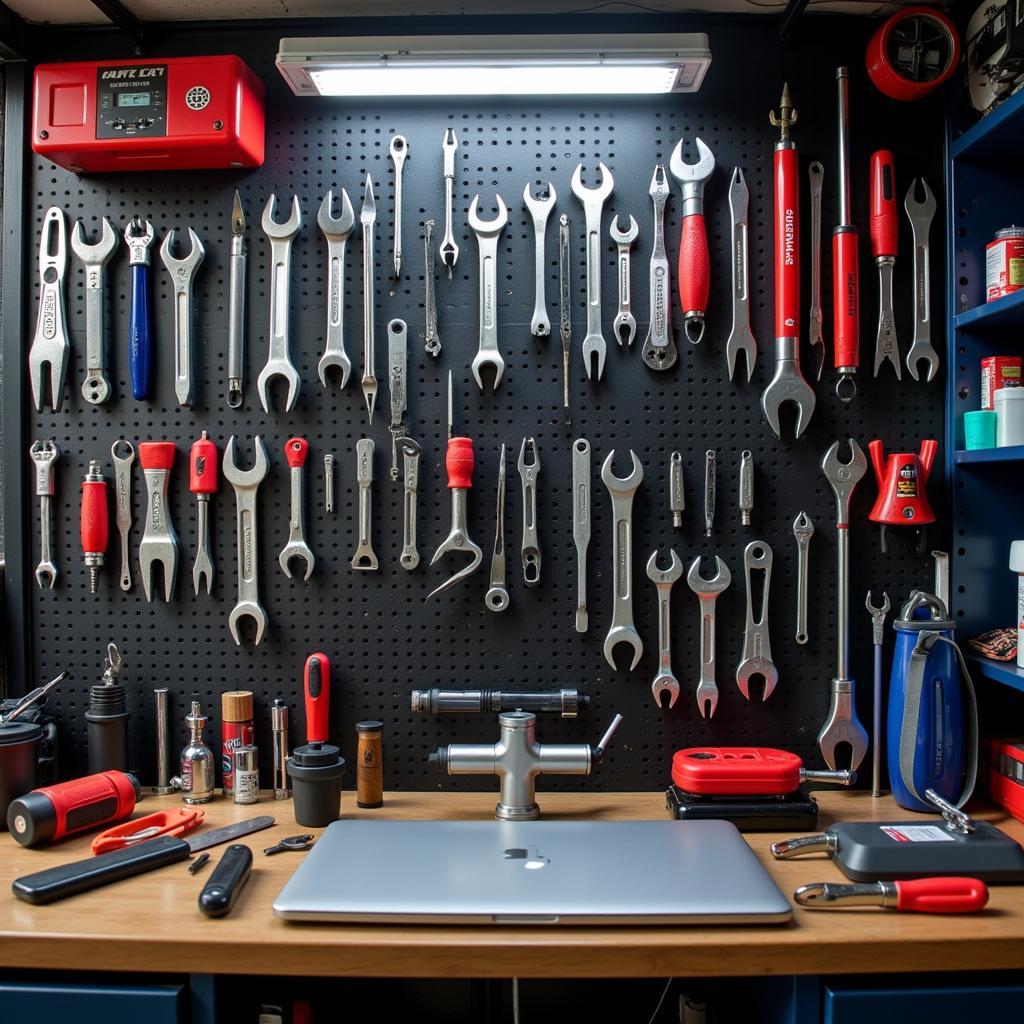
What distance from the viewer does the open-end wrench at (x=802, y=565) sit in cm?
152

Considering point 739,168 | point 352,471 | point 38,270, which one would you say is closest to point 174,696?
point 352,471

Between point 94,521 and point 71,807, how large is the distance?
51 cm

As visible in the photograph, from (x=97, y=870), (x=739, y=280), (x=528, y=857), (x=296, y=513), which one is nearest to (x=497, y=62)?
(x=739, y=280)

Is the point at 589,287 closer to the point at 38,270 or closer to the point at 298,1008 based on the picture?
the point at 38,270

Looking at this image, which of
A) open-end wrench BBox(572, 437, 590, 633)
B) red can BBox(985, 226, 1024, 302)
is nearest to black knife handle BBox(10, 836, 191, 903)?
open-end wrench BBox(572, 437, 590, 633)

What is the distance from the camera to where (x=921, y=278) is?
1.52m

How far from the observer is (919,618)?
1459mm

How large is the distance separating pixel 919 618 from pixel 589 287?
2.77 feet

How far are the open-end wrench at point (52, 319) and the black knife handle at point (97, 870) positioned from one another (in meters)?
0.85

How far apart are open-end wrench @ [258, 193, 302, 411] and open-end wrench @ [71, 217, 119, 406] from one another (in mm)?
302

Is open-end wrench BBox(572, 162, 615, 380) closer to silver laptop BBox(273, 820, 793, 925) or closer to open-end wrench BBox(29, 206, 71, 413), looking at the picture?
silver laptop BBox(273, 820, 793, 925)

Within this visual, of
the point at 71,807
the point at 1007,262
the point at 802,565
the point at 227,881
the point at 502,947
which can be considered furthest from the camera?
the point at 802,565

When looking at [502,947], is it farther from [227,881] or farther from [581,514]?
[581,514]

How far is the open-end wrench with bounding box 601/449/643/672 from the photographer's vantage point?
153 centimetres
